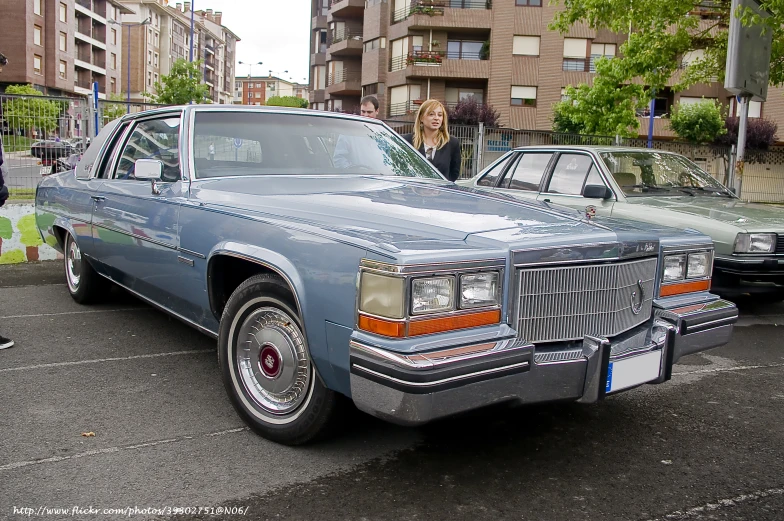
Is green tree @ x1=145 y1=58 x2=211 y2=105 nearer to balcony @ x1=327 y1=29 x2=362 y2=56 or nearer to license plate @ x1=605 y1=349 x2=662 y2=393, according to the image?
balcony @ x1=327 y1=29 x2=362 y2=56

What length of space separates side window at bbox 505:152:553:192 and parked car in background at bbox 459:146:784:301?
0.01 m

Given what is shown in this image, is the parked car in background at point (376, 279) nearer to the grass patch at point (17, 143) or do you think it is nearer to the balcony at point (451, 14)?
the grass patch at point (17, 143)

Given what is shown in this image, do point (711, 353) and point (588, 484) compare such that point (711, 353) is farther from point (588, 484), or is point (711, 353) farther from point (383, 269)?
point (383, 269)

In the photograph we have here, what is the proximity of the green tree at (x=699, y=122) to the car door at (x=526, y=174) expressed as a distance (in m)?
33.2

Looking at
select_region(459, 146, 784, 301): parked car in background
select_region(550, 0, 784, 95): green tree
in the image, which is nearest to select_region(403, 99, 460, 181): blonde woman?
select_region(459, 146, 784, 301): parked car in background

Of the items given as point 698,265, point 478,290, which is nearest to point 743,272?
point 698,265

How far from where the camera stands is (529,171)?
25.8 feet

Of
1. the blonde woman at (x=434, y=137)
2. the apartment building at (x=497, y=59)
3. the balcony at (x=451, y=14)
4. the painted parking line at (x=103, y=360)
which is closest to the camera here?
the painted parking line at (x=103, y=360)

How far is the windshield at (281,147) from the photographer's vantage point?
4.24 meters

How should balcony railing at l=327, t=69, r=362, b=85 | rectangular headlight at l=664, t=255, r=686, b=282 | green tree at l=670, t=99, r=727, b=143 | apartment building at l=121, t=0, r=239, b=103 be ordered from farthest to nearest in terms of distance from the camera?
apartment building at l=121, t=0, r=239, b=103 < balcony railing at l=327, t=69, r=362, b=85 < green tree at l=670, t=99, r=727, b=143 < rectangular headlight at l=664, t=255, r=686, b=282

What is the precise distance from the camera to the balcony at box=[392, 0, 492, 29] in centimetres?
4012

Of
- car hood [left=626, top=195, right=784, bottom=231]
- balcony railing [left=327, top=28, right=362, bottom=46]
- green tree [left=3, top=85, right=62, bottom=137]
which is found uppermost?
balcony railing [left=327, top=28, right=362, bottom=46]

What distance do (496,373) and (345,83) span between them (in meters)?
52.5

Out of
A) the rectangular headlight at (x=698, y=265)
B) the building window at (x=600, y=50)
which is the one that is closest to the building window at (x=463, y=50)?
the building window at (x=600, y=50)
